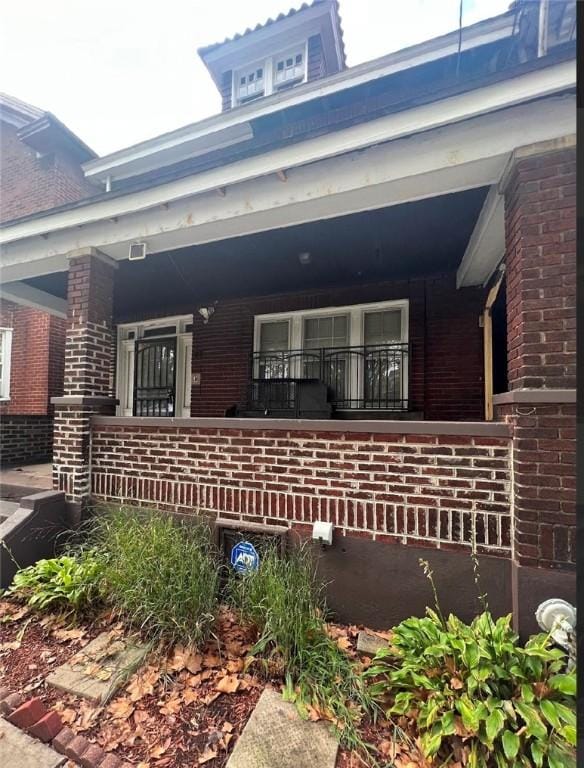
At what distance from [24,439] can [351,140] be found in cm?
699

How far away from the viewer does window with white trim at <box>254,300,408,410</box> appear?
5195mm

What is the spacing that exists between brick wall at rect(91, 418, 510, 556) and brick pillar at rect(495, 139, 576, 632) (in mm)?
186

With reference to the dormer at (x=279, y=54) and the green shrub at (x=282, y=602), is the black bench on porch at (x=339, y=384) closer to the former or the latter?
the green shrub at (x=282, y=602)

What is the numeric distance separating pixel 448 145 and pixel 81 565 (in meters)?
4.21

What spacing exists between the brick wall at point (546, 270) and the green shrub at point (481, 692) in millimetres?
1504

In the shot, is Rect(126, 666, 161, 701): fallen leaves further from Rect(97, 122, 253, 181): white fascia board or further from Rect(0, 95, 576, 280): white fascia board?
Rect(97, 122, 253, 181): white fascia board

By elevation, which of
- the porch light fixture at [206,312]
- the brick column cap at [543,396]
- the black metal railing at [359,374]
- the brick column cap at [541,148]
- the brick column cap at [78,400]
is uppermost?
the brick column cap at [541,148]

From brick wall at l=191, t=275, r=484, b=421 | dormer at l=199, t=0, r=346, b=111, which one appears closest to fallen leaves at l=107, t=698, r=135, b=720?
brick wall at l=191, t=275, r=484, b=421

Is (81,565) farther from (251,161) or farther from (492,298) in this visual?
(492,298)

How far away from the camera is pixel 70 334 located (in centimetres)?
405

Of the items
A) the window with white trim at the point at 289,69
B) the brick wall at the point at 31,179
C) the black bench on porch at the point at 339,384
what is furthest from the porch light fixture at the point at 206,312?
the brick wall at the point at 31,179

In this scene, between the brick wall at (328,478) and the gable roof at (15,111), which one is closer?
the brick wall at (328,478)

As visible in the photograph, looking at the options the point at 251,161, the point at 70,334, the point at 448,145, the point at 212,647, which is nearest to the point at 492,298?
the point at 448,145

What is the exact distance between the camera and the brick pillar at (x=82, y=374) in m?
3.85
